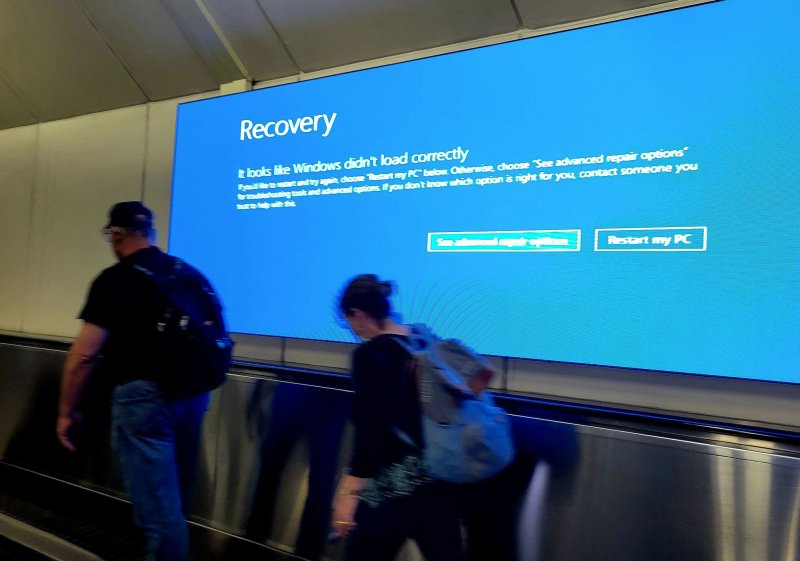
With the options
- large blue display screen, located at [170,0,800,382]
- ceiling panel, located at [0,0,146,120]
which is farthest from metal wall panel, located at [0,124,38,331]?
large blue display screen, located at [170,0,800,382]

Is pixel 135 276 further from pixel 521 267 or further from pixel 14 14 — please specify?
pixel 14 14

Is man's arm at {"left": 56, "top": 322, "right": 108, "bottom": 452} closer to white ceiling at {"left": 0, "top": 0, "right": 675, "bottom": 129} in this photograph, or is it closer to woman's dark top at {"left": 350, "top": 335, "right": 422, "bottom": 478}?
woman's dark top at {"left": 350, "top": 335, "right": 422, "bottom": 478}

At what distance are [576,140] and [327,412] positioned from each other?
201cm

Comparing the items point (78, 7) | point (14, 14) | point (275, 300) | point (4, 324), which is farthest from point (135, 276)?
point (4, 324)

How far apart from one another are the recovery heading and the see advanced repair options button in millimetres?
1774

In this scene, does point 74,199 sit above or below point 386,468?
above

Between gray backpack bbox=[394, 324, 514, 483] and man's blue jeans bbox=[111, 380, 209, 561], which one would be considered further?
man's blue jeans bbox=[111, 380, 209, 561]

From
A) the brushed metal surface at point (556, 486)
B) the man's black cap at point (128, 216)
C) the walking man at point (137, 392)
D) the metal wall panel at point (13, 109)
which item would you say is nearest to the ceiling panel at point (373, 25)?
the man's black cap at point (128, 216)

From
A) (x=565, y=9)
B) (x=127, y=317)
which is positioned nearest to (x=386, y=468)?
(x=127, y=317)

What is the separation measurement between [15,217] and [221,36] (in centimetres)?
310

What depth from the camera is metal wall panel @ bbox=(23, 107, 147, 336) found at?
4695 mm

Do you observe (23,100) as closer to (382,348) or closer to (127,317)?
(127,317)

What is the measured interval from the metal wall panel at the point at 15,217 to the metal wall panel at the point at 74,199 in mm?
129

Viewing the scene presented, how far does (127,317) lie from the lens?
2.44 m
